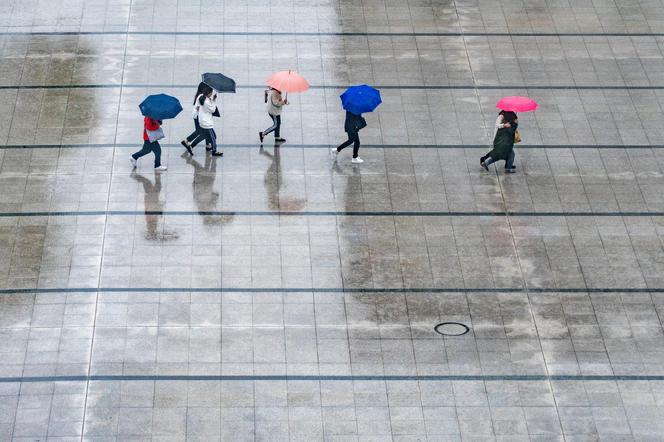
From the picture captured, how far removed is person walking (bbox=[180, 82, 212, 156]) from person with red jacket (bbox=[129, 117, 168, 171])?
0.61 meters

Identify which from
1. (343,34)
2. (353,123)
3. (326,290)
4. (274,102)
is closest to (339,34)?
(343,34)

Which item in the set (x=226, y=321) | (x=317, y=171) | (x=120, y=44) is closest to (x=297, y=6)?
(x=120, y=44)

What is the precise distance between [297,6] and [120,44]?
12.8ft

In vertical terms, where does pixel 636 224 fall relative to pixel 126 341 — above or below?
above

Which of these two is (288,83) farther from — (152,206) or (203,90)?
(152,206)

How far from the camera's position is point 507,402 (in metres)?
16.2

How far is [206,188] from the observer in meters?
20.0

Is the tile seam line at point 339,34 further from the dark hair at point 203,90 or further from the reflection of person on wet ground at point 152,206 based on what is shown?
the reflection of person on wet ground at point 152,206

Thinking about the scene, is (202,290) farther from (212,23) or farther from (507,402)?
(212,23)

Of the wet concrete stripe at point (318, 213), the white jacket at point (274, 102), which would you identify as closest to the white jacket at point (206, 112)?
the white jacket at point (274, 102)

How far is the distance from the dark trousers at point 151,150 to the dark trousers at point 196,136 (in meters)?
0.69

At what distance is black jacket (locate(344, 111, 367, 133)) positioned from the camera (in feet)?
66.4

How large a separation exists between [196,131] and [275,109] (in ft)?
4.68

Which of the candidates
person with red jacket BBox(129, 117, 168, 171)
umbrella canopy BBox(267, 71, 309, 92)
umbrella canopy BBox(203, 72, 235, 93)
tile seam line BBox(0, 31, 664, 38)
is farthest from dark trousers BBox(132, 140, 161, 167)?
tile seam line BBox(0, 31, 664, 38)
